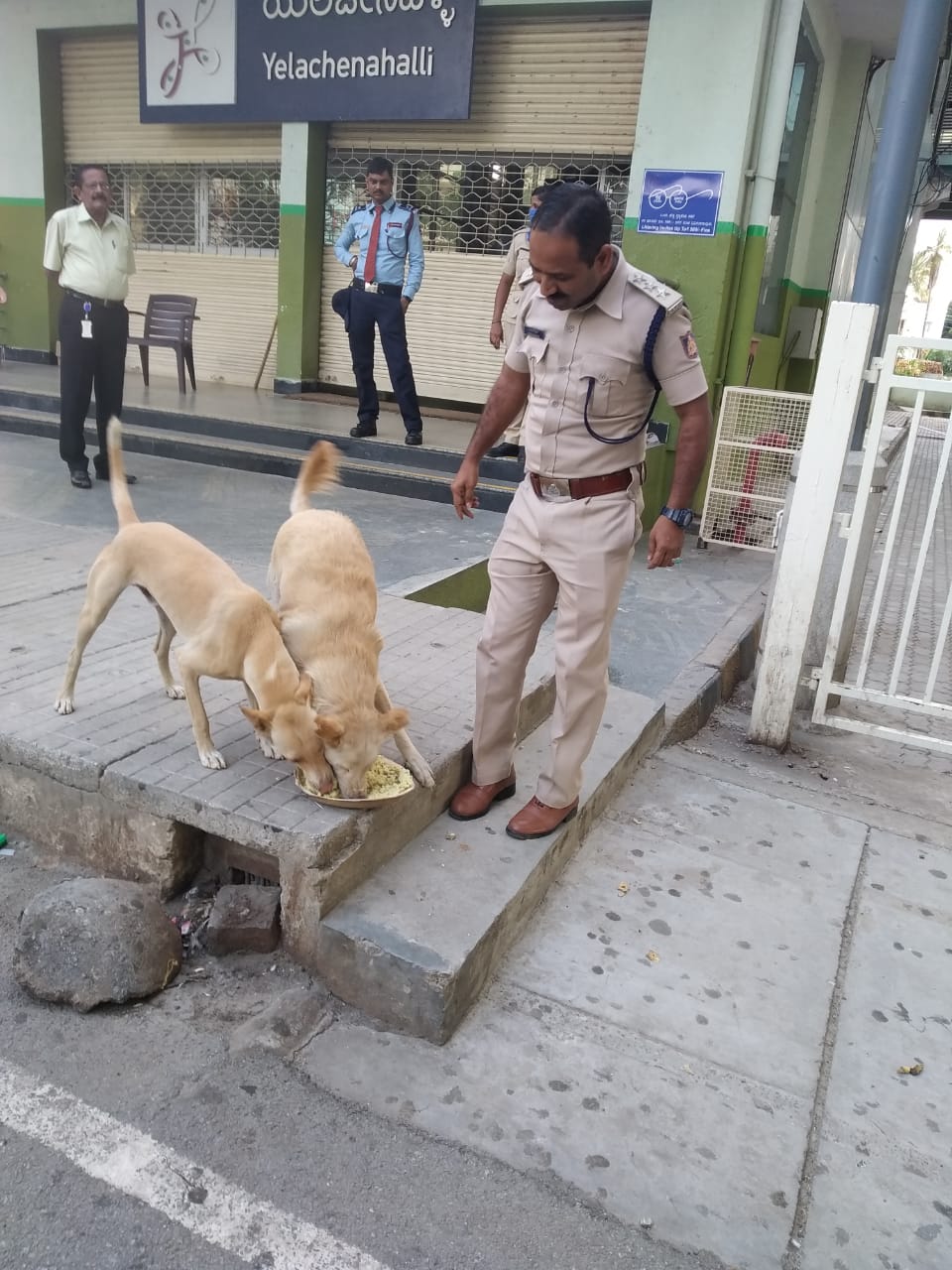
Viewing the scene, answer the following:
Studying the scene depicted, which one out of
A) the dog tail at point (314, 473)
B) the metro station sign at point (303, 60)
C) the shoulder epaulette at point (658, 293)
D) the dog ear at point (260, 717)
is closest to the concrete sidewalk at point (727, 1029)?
the dog ear at point (260, 717)

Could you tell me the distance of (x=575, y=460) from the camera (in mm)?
2854

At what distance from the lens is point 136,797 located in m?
2.85

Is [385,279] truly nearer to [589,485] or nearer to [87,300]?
[87,300]

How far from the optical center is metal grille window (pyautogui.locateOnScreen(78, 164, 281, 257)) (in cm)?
1145

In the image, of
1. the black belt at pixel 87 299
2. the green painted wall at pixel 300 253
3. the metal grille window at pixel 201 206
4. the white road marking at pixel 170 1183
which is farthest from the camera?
the metal grille window at pixel 201 206

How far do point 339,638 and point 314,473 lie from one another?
0.93 metres

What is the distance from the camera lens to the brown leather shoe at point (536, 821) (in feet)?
10.3

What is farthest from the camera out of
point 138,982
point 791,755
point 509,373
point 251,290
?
point 251,290

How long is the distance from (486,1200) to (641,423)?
2.14 meters

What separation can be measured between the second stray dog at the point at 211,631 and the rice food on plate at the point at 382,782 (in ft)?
0.13

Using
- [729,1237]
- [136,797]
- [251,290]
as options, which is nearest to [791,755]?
[729,1237]

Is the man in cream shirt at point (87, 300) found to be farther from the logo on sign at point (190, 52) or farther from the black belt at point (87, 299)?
the logo on sign at point (190, 52)

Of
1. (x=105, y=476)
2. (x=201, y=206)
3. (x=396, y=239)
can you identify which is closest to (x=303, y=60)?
Result: (x=201, y=206)

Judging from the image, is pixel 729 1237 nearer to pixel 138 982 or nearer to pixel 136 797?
pixel 138 982
